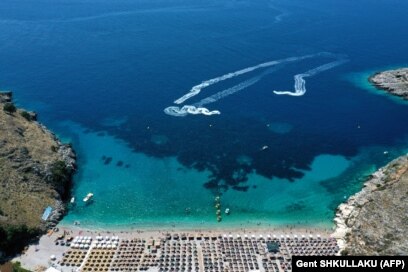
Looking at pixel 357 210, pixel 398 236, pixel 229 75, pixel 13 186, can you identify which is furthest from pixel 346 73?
pixel 13 186

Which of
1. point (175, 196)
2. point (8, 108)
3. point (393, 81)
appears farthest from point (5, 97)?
point (393, 81)

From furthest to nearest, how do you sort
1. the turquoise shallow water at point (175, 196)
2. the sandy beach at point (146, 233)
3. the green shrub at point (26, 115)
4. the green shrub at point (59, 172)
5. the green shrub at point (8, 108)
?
the green shrub at point (26, 115) < the green shrub at point (8, 108) < the green shrub at point (59, 172) < the turquoise shallow water at point (175, 196) < the sandy beach at point (146, 233)

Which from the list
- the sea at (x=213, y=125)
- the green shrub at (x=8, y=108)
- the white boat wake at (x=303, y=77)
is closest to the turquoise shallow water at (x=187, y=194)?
the sea at (x=213, y=125)

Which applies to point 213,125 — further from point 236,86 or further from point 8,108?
point 8,108

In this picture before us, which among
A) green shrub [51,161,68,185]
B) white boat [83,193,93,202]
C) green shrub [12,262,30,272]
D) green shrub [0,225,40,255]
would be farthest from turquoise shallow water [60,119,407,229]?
green shrub [12,262,30,272]

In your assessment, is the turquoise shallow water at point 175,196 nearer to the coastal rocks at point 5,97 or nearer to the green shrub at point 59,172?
the green shrub at point 59,172

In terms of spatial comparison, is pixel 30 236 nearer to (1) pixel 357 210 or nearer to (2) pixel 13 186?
(2) pixel 13 186

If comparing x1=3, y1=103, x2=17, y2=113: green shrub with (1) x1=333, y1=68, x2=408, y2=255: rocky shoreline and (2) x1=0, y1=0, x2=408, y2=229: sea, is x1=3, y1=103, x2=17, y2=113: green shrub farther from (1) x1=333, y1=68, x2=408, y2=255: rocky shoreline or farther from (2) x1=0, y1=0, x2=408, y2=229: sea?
(1) x1=333, y1=68, x2=408, y2=255: rocky shoreline
